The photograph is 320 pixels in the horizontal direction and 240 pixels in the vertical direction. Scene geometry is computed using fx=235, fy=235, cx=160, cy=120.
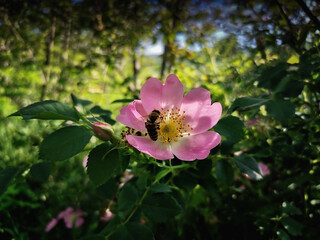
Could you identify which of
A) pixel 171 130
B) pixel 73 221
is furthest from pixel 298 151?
pixel 73 221

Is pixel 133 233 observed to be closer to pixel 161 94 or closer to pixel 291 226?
pixel 161 94

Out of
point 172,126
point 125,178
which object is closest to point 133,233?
point 172,126

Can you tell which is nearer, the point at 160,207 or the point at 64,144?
the point at 64,144

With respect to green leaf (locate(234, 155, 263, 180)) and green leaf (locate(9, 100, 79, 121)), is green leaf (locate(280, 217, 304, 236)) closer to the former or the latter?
green leaf (locate(234, 155, 263, 180))

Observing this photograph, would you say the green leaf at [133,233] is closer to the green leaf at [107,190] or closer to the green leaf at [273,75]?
the green leaf at [107,190]

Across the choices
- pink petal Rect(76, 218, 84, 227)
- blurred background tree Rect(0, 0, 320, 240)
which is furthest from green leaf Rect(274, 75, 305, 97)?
pink petal Rect(76, 218, 84, 227)
